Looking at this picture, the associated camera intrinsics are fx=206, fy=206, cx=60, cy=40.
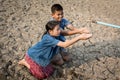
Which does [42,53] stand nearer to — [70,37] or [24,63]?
[24,63]

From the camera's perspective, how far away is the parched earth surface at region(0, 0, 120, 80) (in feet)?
8.52

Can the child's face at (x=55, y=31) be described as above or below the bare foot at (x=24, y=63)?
above

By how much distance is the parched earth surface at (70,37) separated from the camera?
2.60 m

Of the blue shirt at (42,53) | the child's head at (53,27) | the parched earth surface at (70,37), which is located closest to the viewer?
the child's head at (53,27)

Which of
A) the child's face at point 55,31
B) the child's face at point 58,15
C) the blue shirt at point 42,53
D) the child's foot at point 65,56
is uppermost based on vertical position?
the child's face at point 58,15

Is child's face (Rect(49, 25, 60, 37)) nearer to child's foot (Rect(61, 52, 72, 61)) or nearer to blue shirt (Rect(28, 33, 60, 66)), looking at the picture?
blue shirt (Rect(28, 33, 60, 66))

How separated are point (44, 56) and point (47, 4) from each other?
96.7 inches

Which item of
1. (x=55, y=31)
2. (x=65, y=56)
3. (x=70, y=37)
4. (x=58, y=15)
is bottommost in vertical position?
(x=65, y=56)

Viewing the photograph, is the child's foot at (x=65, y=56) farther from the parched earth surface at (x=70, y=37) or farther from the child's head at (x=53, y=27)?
the child's head at (x=53, y=27)

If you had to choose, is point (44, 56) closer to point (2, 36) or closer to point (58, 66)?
point (58, 66)

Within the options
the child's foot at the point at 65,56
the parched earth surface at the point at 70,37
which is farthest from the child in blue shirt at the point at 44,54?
the child's foot at the point at 65,56

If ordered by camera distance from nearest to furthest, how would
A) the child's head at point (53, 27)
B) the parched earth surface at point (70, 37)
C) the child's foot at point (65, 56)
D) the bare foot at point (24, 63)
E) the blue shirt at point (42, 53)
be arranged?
1. the child's head at point (53, 27)
2. the blue shirt at point (42, 53)
3. the bare foot at point (24, 63)
4. the parched earth surface at point (70, 37)
5. the child's foot at point (65, 56)

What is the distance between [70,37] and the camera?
3.47 m

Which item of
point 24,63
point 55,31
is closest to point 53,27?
point 55,31
